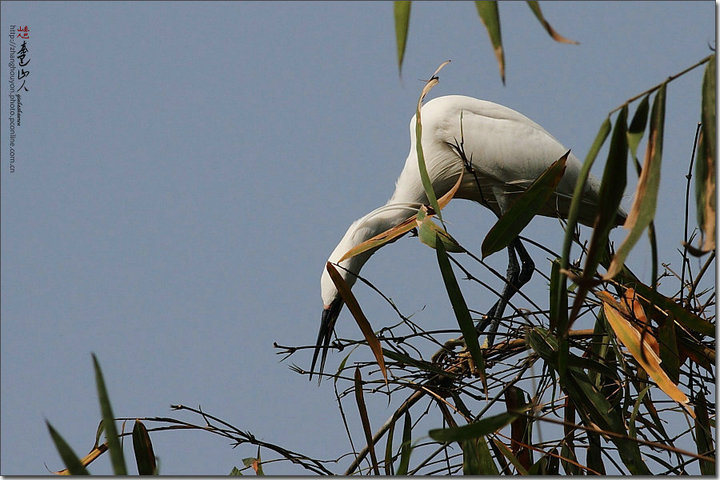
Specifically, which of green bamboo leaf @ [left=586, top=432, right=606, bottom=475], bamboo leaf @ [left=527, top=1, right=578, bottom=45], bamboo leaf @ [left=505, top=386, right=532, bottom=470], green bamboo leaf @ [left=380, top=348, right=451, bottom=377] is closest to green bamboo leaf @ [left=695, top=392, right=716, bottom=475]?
green bamboo leaf @ [left=586, top=432, right=606, bottom=475]

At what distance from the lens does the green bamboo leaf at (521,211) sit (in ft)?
3.51

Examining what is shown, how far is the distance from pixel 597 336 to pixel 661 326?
0.13 m

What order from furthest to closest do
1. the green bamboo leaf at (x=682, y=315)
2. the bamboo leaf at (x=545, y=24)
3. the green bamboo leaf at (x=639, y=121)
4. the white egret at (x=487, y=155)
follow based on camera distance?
1. the white egret at (x=487, y=155)
2. the green bamboo leaf at (x=682, y=315)
3. the green bamboo leaf at (x=639, y=121)
4. the bamboo leaf at (x=545, y=24)

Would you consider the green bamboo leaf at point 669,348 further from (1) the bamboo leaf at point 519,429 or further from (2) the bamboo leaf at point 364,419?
(2) the bamboo leaf at point 364,419

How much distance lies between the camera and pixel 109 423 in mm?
733

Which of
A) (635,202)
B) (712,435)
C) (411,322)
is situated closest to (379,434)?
(411,322)

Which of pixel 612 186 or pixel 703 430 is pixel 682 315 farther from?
pixel 612 186

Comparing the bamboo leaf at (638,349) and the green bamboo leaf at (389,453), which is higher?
the bamboo leaf at (638,349)

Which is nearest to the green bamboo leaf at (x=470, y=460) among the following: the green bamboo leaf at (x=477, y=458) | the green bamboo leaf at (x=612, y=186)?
the green bamboo leaf at (x=477, y=458)

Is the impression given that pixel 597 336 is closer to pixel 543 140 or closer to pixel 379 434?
pixel 379 434

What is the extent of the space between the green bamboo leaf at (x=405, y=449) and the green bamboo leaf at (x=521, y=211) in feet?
0.98

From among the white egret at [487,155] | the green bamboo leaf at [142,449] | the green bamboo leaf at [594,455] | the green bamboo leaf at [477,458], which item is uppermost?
the white egret at [487,155]

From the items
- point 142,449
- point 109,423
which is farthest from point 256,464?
point 109,423

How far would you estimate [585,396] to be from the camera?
3.97 feet
